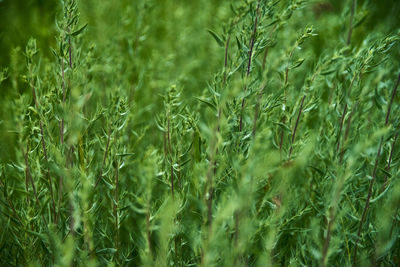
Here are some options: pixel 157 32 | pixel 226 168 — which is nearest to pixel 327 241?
pixel 226 168

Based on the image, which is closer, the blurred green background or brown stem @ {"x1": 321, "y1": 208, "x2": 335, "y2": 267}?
brown stem @ {"x1": 321, "y1": 208, "x2": 335, "y2": 267}

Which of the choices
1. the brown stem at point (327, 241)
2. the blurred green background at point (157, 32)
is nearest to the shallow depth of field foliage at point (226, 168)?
the brown stem at point (327, 241)

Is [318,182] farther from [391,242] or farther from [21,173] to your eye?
[21,173]

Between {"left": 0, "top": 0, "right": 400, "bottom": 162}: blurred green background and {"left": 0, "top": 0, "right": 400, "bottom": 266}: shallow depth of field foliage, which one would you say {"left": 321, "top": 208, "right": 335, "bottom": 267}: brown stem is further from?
{"left": 0, "top": 0, "right": 400, "bottom": 162}: blurred green background

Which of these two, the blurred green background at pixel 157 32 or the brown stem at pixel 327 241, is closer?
the brown stem at pixel 327 241

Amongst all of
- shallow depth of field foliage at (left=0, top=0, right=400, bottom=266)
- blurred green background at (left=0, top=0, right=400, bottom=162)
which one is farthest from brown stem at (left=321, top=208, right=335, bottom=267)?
blurred green background at (left=0, top=0, right=400, bottom=162)

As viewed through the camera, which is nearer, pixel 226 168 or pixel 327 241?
pixel 327 241

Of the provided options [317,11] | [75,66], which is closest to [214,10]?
[317,11]

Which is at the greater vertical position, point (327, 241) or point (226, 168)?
point (226, 168)

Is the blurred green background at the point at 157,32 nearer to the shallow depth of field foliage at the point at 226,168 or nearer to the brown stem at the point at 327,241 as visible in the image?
the shallow depth of field foliage at the point at 226,168

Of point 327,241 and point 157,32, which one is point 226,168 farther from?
point 157,32

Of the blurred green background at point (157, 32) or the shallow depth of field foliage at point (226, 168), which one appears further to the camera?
the blurred green background at point (157, 32)

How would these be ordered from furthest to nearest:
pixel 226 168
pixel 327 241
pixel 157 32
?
1. pixel 157 32
2. pixel 226 168
3. pixel 327 241

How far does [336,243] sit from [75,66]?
4.09ft
